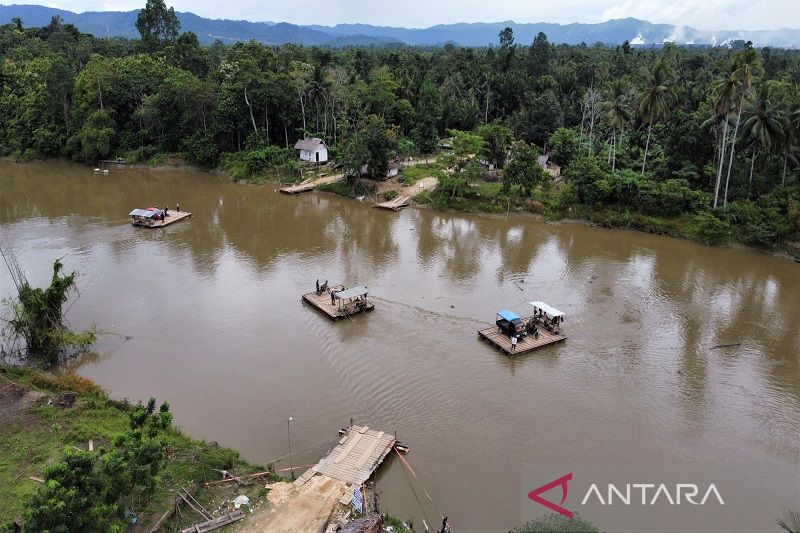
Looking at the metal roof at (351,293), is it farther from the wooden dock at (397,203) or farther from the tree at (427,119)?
the tree at (427,119)

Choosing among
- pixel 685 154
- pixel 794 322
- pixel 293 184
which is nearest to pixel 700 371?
pixel 794 322

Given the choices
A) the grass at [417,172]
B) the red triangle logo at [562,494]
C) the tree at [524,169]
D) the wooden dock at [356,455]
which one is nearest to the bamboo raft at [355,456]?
the wooden dock at [356,455]

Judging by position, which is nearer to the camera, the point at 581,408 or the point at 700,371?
the point at 581,408

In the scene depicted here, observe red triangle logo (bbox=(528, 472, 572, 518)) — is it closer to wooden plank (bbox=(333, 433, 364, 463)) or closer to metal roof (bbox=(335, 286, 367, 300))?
wooden plank (bbox=(333, 433, 364, 463))

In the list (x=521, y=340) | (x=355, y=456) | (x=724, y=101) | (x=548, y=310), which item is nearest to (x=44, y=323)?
(x=355, y=456)

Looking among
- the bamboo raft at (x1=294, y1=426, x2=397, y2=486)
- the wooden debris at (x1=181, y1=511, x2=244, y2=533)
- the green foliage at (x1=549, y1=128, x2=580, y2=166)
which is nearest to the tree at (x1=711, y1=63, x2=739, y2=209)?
the green foliage at (x1=549, y1=128, x2=580, y2=166)

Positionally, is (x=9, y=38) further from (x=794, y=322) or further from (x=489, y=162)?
(x=794, y=322)
